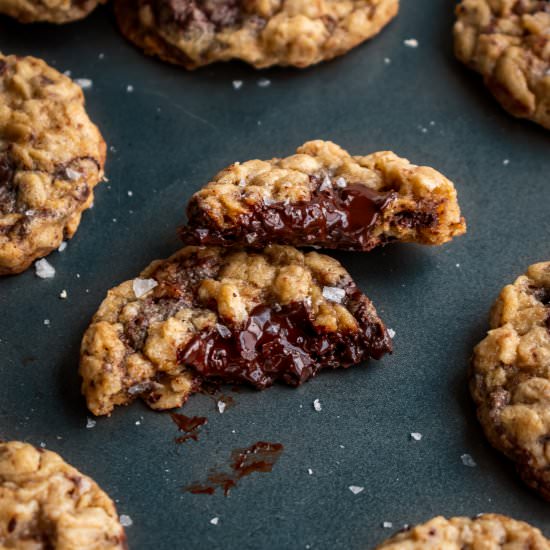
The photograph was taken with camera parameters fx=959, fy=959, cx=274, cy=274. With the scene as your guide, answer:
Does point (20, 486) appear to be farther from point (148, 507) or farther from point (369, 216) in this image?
point (369, 216)

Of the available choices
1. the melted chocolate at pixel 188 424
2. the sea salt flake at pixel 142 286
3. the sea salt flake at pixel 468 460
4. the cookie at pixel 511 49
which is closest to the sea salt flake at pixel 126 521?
the melted chocolate at pixel 188 424

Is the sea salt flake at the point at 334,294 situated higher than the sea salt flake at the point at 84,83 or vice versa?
the sea salt flake at the point at 84,83

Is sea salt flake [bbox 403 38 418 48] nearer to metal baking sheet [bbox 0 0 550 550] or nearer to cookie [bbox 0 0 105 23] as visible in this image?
metal baking sheet [bbox 0 0 550 550]

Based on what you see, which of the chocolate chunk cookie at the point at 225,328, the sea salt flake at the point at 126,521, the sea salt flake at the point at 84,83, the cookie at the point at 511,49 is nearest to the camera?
the sea salt flake at the point at 126,521

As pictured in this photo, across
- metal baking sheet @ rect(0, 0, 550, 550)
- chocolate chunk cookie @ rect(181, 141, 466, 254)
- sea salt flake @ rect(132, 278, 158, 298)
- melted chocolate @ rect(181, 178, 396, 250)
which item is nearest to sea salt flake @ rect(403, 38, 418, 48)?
metal baking sheet @ rect(0, 0, 550, 550)

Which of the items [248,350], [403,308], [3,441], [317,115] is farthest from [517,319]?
[3,441]

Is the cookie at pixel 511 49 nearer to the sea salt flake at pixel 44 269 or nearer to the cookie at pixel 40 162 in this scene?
the cookie at pixel 40 162

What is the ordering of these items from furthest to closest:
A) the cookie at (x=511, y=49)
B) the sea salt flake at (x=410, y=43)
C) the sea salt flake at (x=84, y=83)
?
1. the sea salt flake at (x=410, y=43)
2. the sea salt flake at (x=84, y=83)
3. the cookie at (x=511, y=49)
